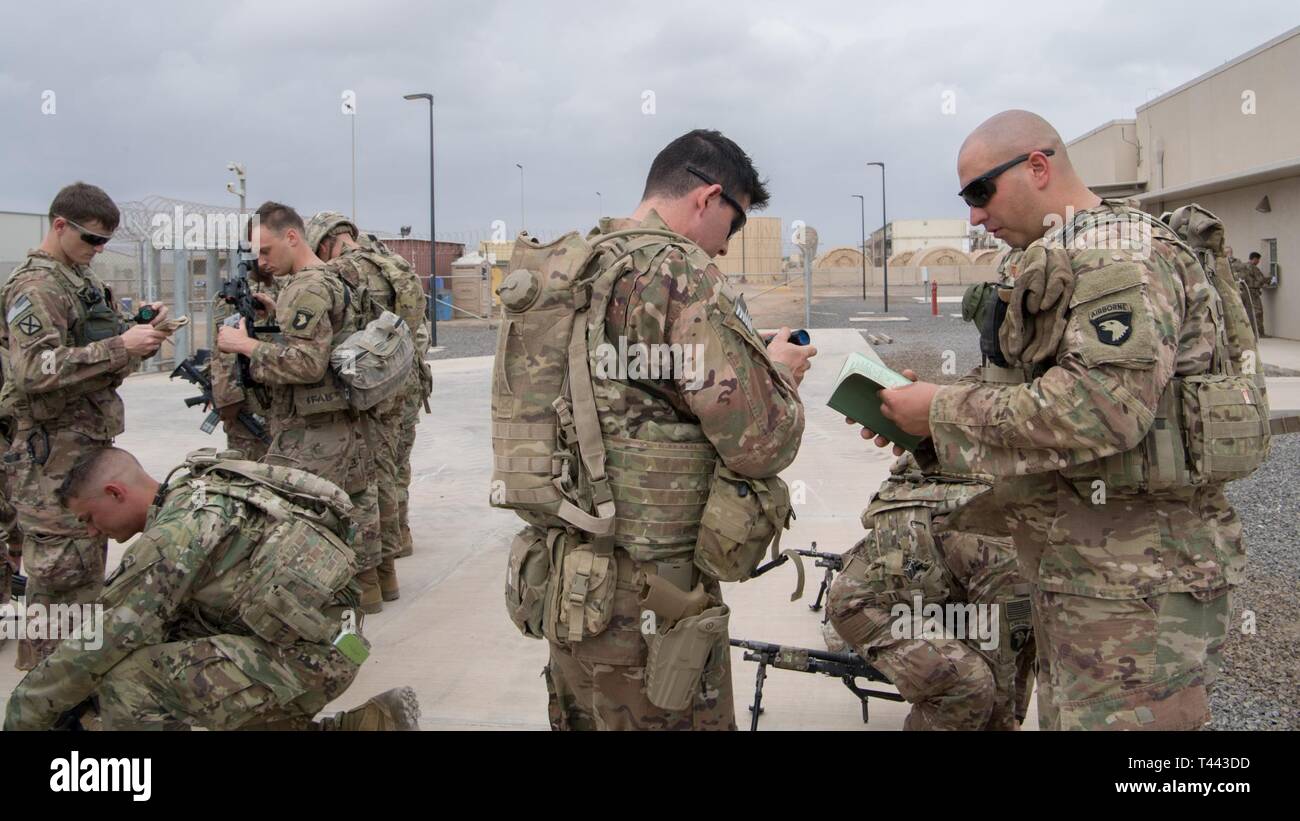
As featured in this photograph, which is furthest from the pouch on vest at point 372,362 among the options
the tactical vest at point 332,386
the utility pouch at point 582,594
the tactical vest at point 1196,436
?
the tactical vest at point 1196,436

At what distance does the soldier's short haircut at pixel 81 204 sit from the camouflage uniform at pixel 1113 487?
382 cm

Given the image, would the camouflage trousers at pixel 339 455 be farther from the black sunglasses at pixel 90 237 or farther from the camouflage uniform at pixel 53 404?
the black sunglasses at pixel 90 237

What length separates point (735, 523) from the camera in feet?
8.84

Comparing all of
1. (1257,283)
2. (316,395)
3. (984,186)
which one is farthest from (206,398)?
(1257,283)

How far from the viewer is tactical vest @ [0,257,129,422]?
4.55 metres

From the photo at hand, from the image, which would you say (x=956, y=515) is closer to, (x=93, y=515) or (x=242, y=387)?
(x=93, y=515)

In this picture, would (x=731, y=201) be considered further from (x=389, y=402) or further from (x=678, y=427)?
(x=389, y=402)

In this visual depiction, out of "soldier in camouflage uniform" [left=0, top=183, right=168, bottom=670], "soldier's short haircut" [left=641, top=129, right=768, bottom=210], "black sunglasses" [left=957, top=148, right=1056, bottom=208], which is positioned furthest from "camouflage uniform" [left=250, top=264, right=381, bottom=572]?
"black sunglasses" [left=957, top=148, right=1056, bottom=208]

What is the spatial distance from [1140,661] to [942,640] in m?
0.87

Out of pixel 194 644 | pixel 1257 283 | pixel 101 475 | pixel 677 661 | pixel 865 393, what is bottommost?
pixel 194 644

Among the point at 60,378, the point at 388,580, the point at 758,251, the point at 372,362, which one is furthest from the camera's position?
the point at 758,251

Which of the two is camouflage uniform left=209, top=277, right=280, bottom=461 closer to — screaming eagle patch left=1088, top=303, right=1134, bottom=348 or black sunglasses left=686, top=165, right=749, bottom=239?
black sunglasses left=686, top=165, right=749, bottom=239

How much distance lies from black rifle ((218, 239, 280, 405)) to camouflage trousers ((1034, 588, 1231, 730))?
389cm
